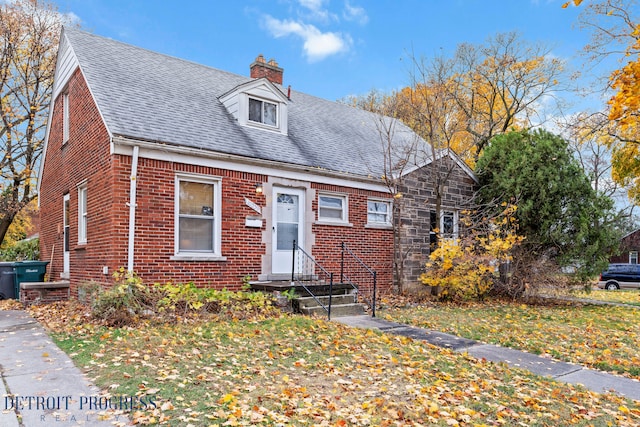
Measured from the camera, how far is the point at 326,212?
39.1 ft

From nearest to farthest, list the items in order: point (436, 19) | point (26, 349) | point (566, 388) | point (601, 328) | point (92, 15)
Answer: point (566, 388), point (26, 349), point (601, 328), point (436, 19), point (92, 15)

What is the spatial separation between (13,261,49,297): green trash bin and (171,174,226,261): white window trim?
565 centimetres

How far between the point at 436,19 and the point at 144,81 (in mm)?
9062

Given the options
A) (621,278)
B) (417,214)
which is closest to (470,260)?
(417,214)

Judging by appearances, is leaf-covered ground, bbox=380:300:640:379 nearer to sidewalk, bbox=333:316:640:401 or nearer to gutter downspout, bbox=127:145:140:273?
sidewalk, bbox=333:316:640:401

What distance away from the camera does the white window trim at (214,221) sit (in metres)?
9.43

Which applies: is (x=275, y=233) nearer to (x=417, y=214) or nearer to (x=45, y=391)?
(x=417, y=214)

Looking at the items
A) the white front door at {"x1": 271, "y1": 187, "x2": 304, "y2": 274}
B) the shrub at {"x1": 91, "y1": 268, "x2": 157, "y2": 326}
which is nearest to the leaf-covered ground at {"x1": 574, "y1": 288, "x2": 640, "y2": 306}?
the white front door at {"x1": 271, "y1": 187, "x2": 304, "y2": 274}

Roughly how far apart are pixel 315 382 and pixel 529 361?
3332mm

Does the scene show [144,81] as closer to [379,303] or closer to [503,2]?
[379,303]

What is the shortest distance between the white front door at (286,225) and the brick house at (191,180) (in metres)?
0.03

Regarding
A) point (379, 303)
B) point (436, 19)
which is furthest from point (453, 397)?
point (436, 19)

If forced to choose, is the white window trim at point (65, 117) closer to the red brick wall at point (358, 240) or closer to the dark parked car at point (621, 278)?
the red brick wall at point (358, 240)

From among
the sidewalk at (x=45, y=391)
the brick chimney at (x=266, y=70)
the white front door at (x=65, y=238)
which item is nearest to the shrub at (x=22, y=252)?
the white front door at (x=65, y=238)
